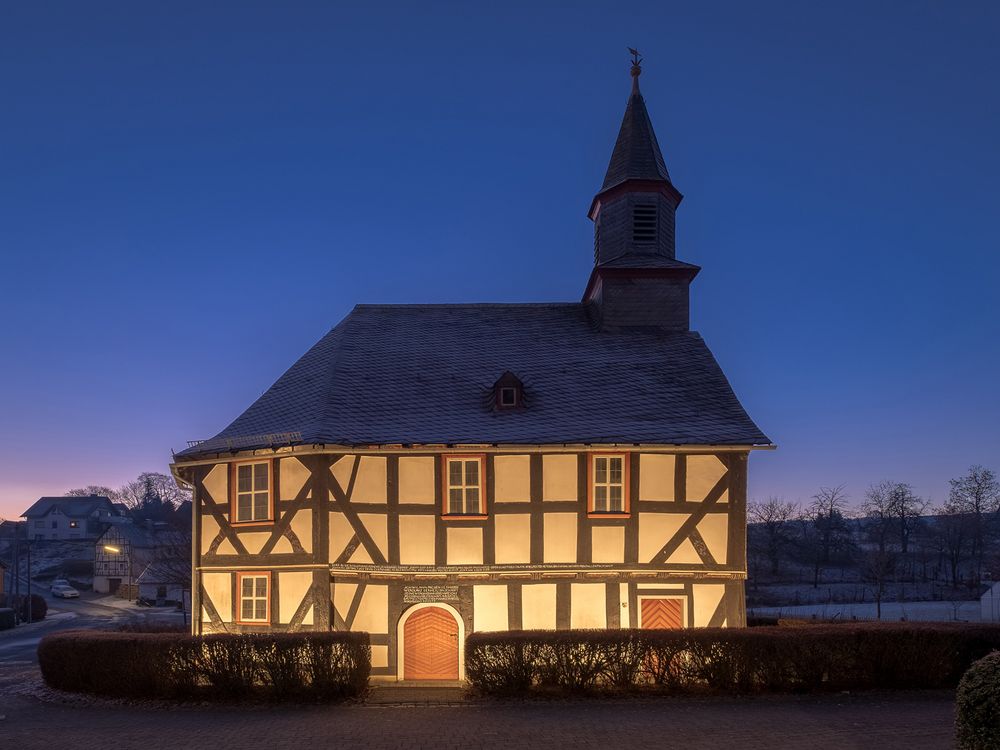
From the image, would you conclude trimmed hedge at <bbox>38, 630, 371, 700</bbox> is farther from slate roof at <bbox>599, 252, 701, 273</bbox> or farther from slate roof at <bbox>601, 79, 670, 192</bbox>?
slate roof at <bbox>601, 79, 670, 192</bbox>

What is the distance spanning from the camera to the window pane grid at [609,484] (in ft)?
57.7

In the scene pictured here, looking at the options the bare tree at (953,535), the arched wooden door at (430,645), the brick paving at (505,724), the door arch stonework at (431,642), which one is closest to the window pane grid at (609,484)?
the door arch stonework at (431,642)

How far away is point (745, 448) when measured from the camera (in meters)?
17.5

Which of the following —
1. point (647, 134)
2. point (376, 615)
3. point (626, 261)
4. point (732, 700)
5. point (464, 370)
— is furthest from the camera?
point (647, 134)

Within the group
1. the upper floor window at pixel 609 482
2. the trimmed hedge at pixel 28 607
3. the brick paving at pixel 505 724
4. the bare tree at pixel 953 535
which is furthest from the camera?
the bare tree at pixel 953 535

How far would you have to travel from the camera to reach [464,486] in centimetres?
1748

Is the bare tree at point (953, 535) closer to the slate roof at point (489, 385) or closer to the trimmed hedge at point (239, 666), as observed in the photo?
the slate roof at point (489, 385)

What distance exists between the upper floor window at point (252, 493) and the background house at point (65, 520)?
105m

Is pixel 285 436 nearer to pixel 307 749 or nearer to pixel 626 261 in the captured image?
pixel 307 749

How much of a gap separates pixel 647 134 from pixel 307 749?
66.4 feet

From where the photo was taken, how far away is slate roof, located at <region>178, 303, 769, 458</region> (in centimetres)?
1766

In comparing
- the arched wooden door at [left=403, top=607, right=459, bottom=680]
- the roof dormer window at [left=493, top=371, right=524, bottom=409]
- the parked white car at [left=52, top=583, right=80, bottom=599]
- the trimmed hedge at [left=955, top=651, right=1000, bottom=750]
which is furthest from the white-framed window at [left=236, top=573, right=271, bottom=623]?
the parked white car at [left=52, top=583, right=80, bottom=599]

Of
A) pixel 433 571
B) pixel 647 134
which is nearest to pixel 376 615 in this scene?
pixel 433 571

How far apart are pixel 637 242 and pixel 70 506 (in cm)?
11305
